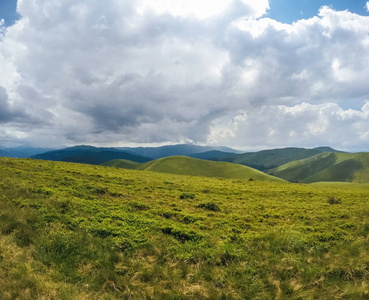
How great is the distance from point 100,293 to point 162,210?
914cm

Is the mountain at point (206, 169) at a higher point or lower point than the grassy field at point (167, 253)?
lower

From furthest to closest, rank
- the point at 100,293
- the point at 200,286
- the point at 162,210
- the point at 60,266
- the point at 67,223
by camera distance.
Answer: the point at 162,210 → the point at 67,223 → the point at 60,266 → the point at 200,286 → the point at 100,293

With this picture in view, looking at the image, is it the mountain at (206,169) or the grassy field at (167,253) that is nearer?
the grassy field at (167,253)

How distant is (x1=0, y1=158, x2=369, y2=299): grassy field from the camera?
7969 mm

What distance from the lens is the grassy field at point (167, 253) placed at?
26.1 feet

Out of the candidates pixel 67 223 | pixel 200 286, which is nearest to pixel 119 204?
pixel 67 223

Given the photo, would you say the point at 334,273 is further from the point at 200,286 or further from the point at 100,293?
the point at 100,293

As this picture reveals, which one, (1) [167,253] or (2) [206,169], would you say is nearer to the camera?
(1) [167,253]

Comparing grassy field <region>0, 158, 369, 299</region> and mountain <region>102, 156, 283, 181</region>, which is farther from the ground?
grassy field <region>0, 158, 369, 299</region>

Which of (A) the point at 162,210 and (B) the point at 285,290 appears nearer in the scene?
(B) the point at 285,290

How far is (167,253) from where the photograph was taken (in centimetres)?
1029

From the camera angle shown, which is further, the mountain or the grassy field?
the mountain

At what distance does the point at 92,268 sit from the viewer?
8945 mm

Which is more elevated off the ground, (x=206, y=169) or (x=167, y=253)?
(x=167, y=253)
